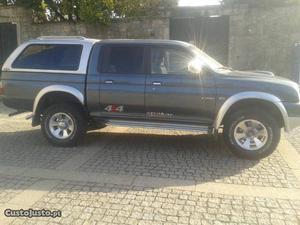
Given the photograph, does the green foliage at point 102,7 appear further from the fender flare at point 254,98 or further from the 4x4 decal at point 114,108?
the fender flare at point 254,98

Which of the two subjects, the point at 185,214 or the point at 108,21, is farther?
the point at 108,21

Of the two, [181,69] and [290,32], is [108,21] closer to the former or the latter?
[290,32]

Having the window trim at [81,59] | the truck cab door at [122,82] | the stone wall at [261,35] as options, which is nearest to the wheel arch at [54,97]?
the window trim at [81,59]

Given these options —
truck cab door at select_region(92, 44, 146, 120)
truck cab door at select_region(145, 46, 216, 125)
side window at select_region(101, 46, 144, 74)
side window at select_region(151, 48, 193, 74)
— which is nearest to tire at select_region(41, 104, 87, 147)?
truck cab door at select_region(92, 44, 146, 120)

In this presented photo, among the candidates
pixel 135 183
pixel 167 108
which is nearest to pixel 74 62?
pixel 167 108

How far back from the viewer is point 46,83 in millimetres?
6547

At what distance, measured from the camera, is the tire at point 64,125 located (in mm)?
6535

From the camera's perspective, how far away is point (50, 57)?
6.65 metres

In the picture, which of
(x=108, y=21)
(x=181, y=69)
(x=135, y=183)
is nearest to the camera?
(x=135, y=183)

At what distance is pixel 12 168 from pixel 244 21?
9.22 meters

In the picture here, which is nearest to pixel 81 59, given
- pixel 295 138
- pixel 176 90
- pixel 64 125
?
pixel 64 125

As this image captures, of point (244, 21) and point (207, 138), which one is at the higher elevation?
point (244, 21)

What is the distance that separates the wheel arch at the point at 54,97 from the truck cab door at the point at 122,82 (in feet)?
1.46

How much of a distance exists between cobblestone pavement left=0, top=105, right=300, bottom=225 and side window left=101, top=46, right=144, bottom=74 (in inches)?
56.6
